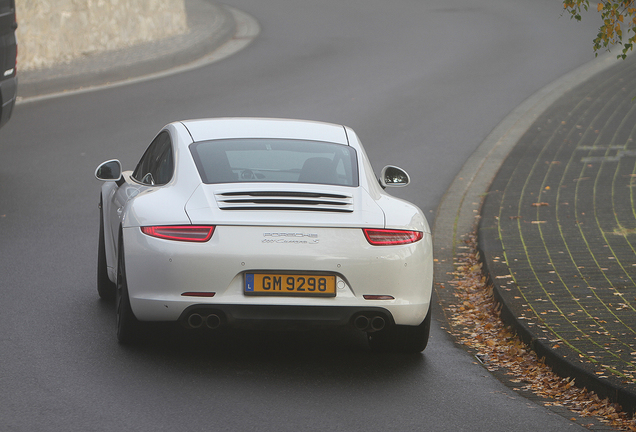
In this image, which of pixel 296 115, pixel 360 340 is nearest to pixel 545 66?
pixel 296 115

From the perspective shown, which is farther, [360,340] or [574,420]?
[360,340]

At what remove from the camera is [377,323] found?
5820 millimetres

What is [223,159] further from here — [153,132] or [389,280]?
[153,132]

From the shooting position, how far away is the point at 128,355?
6016 millimetres

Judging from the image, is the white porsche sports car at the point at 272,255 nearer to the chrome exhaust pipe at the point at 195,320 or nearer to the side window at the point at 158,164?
the chrome exhaust pipe at the point at 195,320

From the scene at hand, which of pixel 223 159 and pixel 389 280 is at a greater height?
pixel 223 159

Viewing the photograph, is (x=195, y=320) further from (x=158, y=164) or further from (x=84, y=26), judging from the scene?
(x=84, y=26)

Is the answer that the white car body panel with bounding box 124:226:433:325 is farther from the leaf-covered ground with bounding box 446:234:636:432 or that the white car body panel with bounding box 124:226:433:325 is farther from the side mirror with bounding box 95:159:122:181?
the side mirror with bounding box 95:159:122:181

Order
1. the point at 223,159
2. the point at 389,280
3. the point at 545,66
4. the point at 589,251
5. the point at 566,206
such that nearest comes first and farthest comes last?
1. the point at 389,280
2. the point at 223,159
3. the point at 589,251
4. the point at 566,206
5. the point at 545,66

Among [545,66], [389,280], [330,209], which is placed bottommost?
[545,66]

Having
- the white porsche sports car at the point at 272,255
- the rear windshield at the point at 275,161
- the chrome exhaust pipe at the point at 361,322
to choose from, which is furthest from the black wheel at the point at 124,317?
the chrome exhaust pipe at the point at 361,322

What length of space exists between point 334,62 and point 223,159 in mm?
15133

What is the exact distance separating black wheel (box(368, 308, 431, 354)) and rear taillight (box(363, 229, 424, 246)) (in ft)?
2.04

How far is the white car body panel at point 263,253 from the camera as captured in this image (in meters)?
5.53
